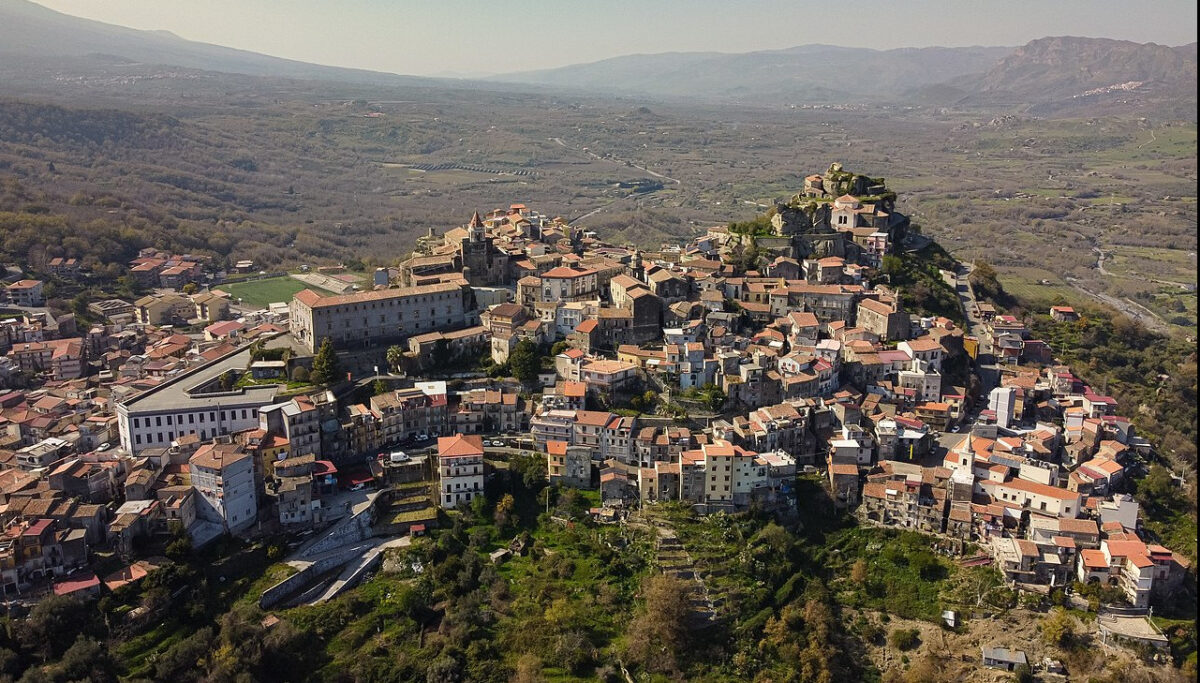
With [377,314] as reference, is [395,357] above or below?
below

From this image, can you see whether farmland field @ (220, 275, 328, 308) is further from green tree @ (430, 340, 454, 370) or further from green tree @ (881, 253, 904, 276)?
green tree @ (881, 253, 904, 276)

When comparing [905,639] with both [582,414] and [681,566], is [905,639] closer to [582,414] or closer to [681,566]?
[681,566]

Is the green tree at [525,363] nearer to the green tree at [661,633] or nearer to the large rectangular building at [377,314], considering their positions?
the large rectangular building at [377,314]

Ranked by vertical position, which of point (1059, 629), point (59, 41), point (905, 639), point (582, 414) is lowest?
point (905, 639)

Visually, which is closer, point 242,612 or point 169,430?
point 242,612

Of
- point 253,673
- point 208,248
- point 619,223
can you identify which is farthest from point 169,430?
point 619,223

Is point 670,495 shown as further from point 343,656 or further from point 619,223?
point 619,223

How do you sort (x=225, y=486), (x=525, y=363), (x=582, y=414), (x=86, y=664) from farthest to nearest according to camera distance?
(x=525, y=363), (x=582, y=414), (x=225, y=486), (x=86, y=664)

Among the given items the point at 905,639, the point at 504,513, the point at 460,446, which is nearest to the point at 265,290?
the point at 460,446
